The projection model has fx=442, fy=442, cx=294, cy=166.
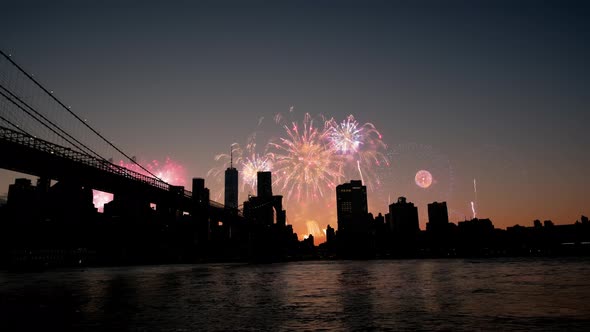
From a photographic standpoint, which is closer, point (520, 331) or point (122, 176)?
point (520, 331)

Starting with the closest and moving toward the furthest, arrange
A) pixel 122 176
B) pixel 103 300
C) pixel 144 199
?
pixel 103 300, pixel 122 176, pixel 144 199

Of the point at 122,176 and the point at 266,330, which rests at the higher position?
the point at 122,176

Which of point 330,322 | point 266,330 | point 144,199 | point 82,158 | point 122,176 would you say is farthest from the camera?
point 144,199

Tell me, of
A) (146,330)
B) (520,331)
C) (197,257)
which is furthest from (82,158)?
(197,257)

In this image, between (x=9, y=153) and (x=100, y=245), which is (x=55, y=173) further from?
(x=100, y=245)

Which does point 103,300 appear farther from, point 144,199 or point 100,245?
point 100,245

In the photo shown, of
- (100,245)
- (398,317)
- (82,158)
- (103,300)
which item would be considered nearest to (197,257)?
(100,245)
